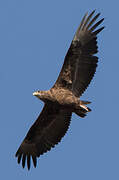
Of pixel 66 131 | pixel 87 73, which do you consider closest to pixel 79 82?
pixel 87 73

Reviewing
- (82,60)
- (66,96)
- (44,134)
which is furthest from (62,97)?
(44,134)

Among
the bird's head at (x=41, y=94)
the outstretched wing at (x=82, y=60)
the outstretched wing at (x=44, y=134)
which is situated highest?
the outstretched wing at (x=82, y=60)

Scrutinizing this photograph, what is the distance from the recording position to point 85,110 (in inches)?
734

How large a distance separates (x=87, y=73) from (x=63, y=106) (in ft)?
5.43

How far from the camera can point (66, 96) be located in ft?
62.2

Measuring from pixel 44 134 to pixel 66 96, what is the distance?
2.53 metres

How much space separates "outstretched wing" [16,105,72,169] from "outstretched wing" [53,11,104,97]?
3.79 feet

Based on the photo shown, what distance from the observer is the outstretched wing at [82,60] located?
19.6m

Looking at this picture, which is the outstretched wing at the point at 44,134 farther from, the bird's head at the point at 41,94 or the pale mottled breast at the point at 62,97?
the bird's head at the point at 41,94

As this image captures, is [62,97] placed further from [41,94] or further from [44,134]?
[44,134]

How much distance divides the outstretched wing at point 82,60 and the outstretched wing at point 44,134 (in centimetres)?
116

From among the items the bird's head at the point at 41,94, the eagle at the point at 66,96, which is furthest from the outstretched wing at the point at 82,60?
the bird's head at the point at 41,94

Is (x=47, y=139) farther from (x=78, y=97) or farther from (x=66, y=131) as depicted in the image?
(x=78, y=97)

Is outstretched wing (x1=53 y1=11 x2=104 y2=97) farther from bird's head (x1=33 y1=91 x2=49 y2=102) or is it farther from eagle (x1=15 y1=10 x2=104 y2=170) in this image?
bird's head (x1=33 y1=91 x2=49 y2=102)
